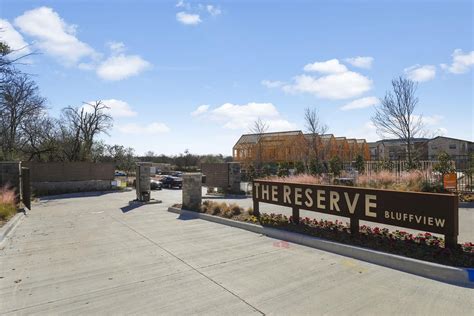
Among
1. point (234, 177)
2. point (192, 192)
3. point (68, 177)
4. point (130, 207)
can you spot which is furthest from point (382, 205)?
point (68, 177)

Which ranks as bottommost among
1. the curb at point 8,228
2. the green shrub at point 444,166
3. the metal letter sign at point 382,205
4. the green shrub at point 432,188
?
the curb at point 8,228

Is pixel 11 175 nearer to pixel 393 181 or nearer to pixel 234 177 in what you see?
pixel 234 177

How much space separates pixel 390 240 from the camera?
6730 mm

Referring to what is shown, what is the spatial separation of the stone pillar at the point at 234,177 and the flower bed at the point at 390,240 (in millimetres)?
11411

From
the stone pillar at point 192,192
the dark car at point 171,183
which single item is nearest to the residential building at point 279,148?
the dark car at point 171,183

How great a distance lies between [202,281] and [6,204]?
10.3m

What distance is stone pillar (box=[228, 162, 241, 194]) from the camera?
21.4 metres

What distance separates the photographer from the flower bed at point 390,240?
566 centimetres

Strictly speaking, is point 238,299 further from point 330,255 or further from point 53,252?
point 53,252

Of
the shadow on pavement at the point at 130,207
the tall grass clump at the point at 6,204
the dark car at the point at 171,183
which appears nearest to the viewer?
the tall grass clump at the point at 6,204

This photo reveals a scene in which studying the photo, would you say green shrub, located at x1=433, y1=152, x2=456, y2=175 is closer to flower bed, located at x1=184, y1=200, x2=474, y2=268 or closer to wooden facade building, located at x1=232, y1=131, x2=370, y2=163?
flower bed, located at x1=184, y1=200, x2=474, y2=268

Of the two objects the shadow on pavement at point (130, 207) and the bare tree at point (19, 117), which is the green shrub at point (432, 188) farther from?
the bare tree at point (19, 117)

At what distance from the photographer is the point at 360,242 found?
6871 millimetres

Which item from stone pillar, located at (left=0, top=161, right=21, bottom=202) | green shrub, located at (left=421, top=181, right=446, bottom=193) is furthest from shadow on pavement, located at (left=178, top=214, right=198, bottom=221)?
green shrub, located at (left=421, top=181, right=446, bottom=193)
